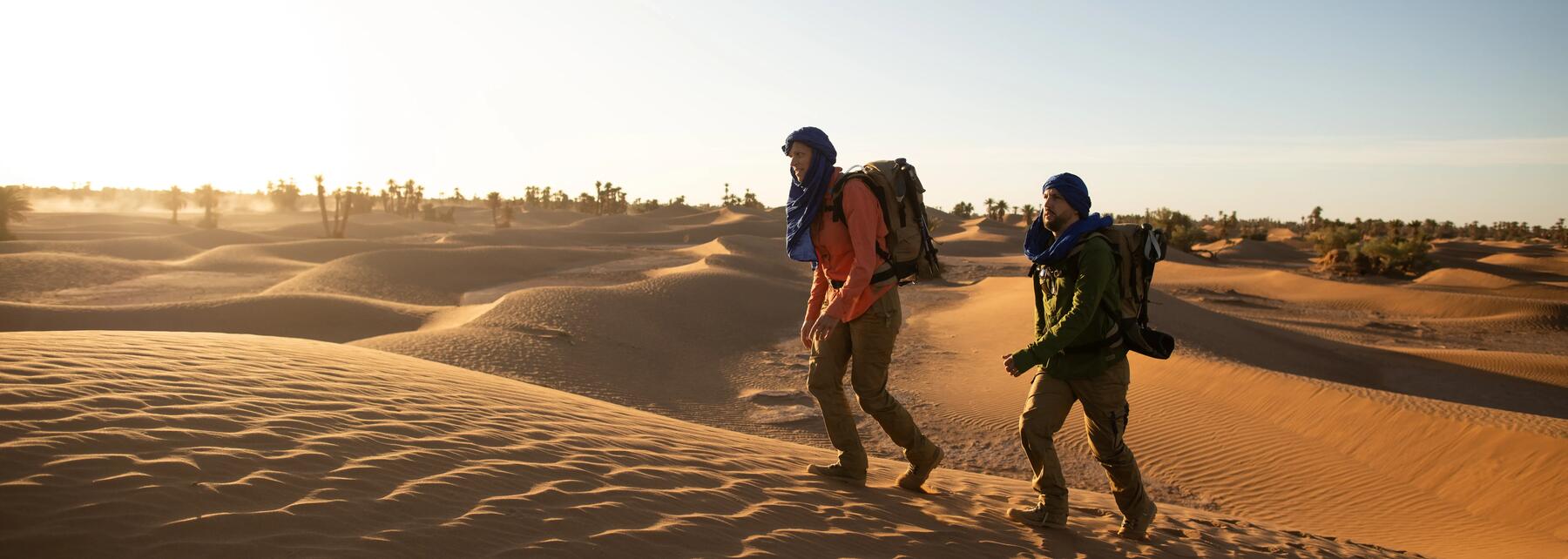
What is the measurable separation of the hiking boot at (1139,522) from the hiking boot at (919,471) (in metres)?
1.01

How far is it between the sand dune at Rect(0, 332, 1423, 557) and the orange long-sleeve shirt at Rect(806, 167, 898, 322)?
3.56 feet

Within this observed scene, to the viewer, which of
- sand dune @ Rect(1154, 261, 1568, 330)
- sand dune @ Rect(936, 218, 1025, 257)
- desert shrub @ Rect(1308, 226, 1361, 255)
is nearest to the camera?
sand dune @ Rect(1154, 261, 1568, 330)

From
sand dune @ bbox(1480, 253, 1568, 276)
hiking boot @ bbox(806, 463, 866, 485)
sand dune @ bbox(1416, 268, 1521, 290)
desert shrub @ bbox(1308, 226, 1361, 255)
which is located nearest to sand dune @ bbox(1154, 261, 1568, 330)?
sand dune @ bbox(1416, 268, 1521, 290)

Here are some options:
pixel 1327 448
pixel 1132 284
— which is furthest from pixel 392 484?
pixel 1327 448

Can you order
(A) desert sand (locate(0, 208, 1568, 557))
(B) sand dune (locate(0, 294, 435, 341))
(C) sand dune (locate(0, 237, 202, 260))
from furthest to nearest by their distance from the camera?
(C) sand dune (locate(0, 237, 202, 260))
(B) sand dune (locate(0, 294, 435, 341))
(A) desert sand (locate(0, 208, 1568, 557))

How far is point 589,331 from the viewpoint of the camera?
45.8ft

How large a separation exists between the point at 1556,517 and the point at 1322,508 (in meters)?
1.52

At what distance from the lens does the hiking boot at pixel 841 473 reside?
473cm

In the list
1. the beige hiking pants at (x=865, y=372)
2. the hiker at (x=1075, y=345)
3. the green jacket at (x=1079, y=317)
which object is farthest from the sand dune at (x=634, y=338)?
the green jacket at (x=1079, y=317)

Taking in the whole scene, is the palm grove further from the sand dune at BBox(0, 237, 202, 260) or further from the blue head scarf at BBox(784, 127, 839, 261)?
the blue head scarf at BBox(784, 127, 839, 261)

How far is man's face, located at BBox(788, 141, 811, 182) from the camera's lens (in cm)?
425

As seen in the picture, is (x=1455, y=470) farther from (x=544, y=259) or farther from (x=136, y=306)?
(x=544, y=259)

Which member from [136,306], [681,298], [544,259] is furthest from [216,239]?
[681,298]

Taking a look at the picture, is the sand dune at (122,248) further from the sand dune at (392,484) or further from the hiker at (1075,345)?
the hiker at (1075,345)
